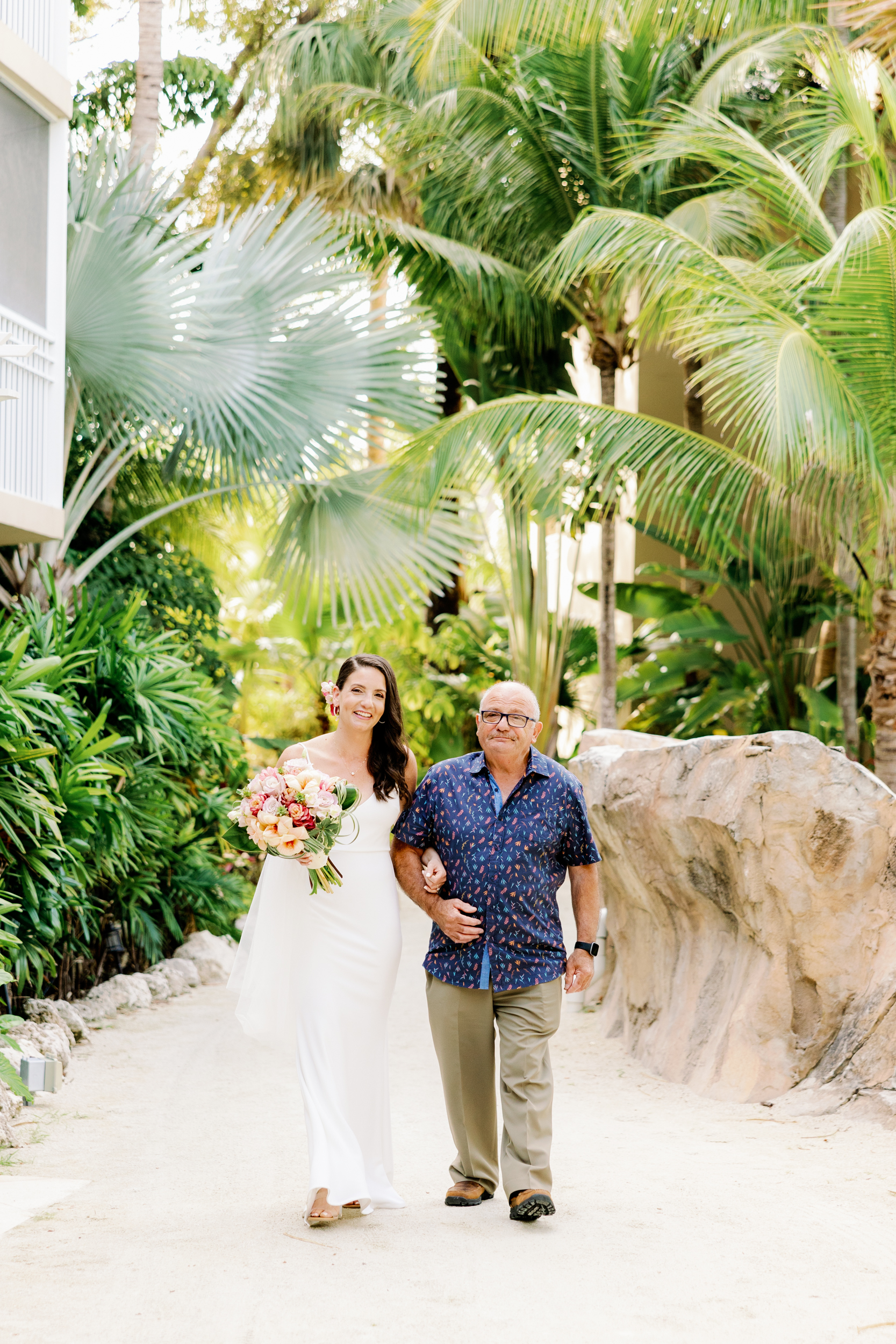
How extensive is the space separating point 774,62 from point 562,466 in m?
5.20

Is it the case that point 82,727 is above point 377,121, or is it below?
below

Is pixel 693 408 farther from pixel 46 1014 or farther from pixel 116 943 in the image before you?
pixel 46 1014

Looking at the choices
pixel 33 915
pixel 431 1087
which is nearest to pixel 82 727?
pixel 33 915

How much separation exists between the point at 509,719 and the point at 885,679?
5120mm

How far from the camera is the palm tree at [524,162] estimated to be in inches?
438

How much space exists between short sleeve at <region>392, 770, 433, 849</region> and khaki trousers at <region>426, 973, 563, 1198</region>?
0.44 m

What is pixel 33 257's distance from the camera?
8.60 metres

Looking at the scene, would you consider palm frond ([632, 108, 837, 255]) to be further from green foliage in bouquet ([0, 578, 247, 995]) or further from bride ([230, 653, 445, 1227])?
bride ([230, 653, 445, 1227])

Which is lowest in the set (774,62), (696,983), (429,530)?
(696,983)

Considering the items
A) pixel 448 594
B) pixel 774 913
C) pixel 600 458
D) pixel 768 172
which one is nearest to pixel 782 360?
pixel 600 458

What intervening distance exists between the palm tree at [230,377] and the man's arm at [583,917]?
5672 millimetres

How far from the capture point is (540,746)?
49.0 ft

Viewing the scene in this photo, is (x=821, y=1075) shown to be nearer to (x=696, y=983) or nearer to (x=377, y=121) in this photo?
(x=696, y=983)

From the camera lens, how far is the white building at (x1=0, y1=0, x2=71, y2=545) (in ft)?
27.2
